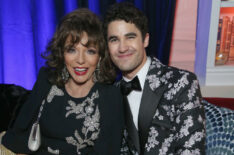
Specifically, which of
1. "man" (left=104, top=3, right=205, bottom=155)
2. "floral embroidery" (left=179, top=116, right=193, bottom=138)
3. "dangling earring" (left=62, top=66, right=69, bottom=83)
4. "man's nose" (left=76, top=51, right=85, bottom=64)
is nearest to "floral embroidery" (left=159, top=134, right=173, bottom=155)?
"man" (left=104, top=3, right=205, bottom=155)

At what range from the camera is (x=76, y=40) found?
1440 millimetres

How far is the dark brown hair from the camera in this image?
1476mm

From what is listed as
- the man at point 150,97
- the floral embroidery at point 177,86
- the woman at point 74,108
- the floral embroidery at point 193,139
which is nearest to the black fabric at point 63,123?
the woman at point 74,108

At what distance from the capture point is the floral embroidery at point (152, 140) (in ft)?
4.50

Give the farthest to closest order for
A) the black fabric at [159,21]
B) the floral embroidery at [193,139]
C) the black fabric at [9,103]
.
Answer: the black fabric at [159,21] → the black fabric at [9,103] → the floral embroidery at [193,139]

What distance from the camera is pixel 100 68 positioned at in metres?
1.62

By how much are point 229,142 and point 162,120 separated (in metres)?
0.43

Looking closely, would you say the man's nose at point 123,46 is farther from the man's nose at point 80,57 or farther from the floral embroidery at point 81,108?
the floral embroidery at point 81,108

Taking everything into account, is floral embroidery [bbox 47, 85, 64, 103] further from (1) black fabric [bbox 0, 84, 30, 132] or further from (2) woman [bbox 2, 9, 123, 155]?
(1) black fabric [bbox 0, 84, 30, 132]

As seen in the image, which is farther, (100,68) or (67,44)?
(100,68)

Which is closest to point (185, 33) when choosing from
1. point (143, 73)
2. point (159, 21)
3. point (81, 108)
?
point (159, 21)

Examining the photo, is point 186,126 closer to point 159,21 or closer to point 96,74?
point 96,74

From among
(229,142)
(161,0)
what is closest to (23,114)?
(229,142)

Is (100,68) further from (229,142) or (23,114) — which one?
(229,142)
